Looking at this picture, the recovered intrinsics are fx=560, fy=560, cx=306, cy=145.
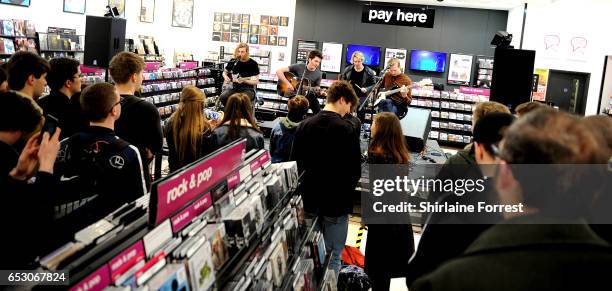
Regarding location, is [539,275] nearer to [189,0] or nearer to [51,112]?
[51,112]

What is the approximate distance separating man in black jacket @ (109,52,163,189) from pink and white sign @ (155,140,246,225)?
1.41 metres

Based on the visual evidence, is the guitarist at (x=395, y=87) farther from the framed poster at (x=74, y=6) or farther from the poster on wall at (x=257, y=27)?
the poster on wall at (x=257, y=27)

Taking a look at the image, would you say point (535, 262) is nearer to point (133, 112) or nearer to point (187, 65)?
point (133, 112)

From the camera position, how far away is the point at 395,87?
8516 mm

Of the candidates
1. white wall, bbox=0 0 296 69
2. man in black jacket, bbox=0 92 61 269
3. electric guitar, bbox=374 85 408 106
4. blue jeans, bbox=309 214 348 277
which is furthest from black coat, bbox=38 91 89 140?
white wall, bbox=0 0 296 69

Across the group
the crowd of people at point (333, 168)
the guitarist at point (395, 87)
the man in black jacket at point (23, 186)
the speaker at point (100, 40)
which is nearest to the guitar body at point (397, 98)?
the guitarist at point (395, 87)

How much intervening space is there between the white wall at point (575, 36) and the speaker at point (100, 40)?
357 inches

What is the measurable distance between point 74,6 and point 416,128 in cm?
766

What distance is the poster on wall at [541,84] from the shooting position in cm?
1284

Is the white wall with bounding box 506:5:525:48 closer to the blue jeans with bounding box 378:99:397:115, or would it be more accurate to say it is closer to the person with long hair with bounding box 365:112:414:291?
the blue jeans with bounding box 378:99:397:115

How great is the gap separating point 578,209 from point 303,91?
772 centimetres

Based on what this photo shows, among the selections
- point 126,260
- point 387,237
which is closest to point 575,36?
point 387,237

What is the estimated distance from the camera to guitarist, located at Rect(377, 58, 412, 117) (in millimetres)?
8336

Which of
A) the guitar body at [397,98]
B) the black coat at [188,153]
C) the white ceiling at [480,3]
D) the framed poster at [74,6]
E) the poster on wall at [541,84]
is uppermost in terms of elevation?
the white ceiling at [480,3]
